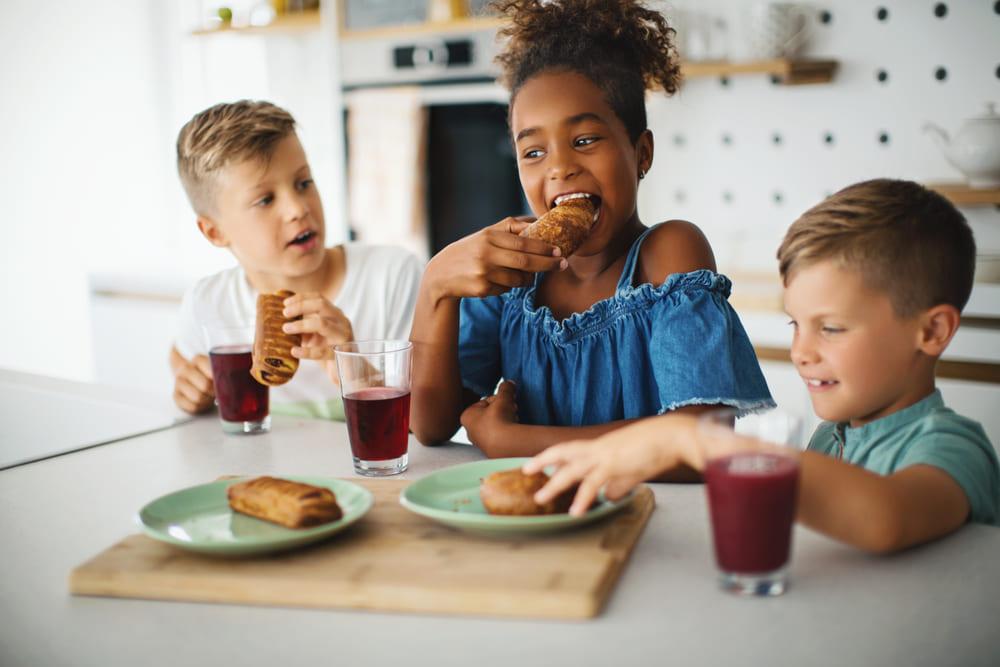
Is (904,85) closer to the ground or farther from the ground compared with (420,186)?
farther from the ground

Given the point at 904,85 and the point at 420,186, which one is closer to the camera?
the point at 904,85

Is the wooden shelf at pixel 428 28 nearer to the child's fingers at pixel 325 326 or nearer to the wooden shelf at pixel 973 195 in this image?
the wooden shelf at pixel 973 195

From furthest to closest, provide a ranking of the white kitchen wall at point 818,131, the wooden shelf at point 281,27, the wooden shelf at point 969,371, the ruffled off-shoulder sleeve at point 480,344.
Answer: the wooden shelf at point 281,27
the white kitchen wall at point 818,131
the wooden shelf at point 969,371
the ruffled off-shoulder sleeve at point 480,344

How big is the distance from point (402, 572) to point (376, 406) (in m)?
0.39

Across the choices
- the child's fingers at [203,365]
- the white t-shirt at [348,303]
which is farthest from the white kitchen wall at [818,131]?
the child's fingers at [203,365]

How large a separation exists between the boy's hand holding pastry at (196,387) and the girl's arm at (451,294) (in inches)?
14.6

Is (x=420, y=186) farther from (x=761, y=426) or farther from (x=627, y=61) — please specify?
(x=761, y=426)

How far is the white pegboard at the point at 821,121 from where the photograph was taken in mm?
3041

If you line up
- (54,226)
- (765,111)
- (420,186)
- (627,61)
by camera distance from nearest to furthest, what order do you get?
(627,61)
(765,111)
(420,186)
(54,226)

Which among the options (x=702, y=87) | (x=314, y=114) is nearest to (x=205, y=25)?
(x=314, y=114)

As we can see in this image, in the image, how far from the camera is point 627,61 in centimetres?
148

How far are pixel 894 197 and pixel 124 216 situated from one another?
4.43 meters

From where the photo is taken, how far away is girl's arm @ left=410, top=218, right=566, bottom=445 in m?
1.29

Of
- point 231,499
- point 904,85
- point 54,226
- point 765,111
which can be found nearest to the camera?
point 231,499
